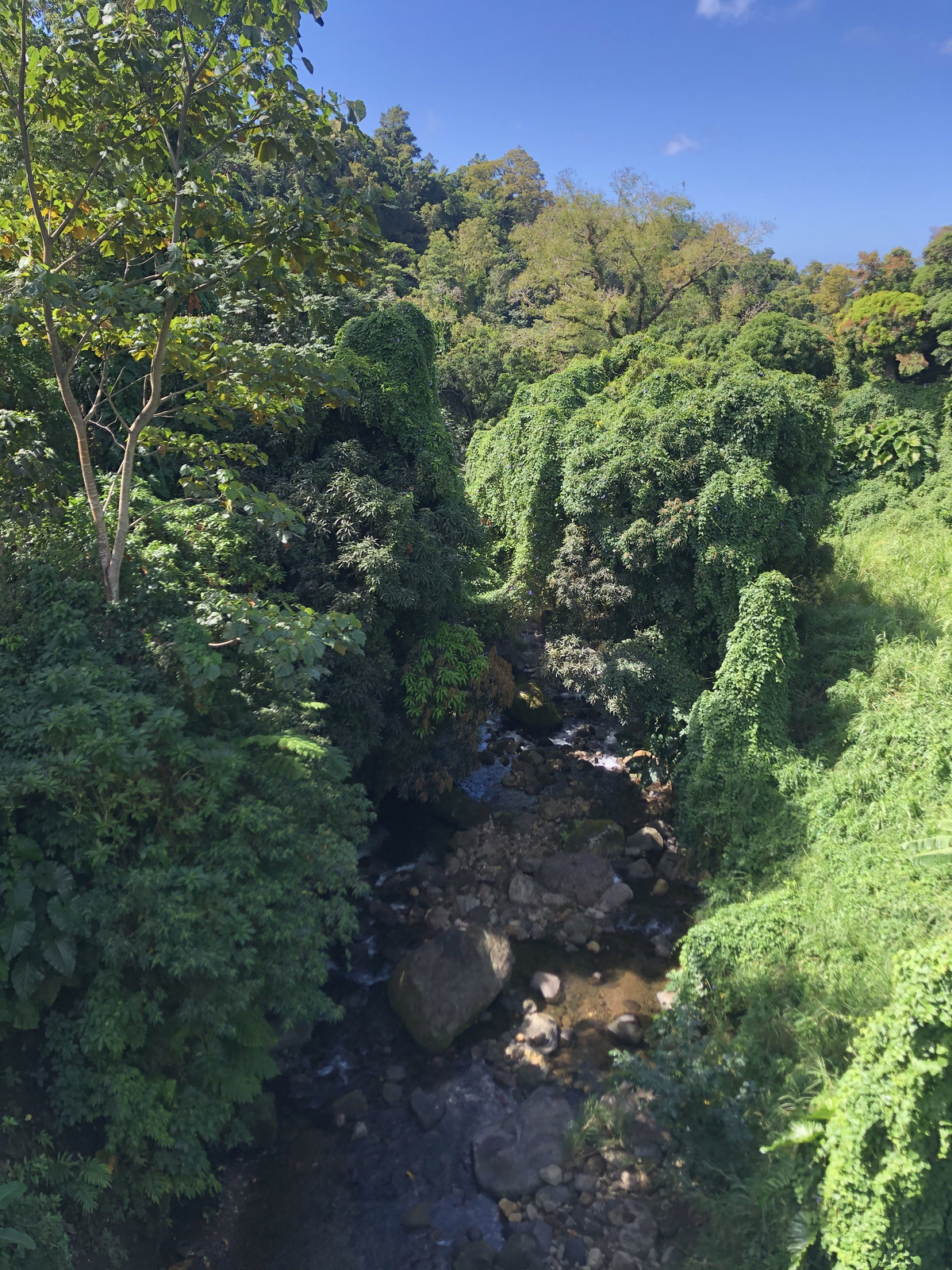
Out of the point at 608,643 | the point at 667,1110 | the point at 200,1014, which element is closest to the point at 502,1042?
the point at 667,1110

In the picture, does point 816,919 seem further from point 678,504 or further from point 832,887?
point 678,504

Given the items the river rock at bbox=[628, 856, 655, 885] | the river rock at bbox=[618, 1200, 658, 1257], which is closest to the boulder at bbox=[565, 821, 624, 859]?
the river rock at bbox=[628, 856, 655, 885]

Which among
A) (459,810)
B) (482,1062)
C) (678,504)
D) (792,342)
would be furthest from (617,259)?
(482,1062)

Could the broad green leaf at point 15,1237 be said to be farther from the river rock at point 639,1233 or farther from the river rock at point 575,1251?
the river rock at point 639,1233

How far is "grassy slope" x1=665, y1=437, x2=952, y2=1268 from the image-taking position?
25.2 feet

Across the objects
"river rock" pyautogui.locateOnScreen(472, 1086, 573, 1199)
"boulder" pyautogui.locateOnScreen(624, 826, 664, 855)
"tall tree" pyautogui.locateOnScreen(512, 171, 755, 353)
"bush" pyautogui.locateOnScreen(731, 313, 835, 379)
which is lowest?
"river rock" pyautogui.locateOnScreen(472, 1086, 573, 1199)

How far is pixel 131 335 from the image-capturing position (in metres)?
8.62

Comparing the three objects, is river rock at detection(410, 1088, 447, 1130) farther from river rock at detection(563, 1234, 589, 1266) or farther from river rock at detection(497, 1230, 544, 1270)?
river rock at detection(563, 1234, 589, 1266)

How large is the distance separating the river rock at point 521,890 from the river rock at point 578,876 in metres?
0.34

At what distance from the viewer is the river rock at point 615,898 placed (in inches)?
499

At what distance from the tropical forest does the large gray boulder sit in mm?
61

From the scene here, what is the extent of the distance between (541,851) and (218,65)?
12891mm

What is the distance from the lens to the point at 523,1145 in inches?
346

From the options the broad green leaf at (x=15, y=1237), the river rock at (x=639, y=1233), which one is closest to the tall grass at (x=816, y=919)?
the river rock at (x=639, y=1233)
